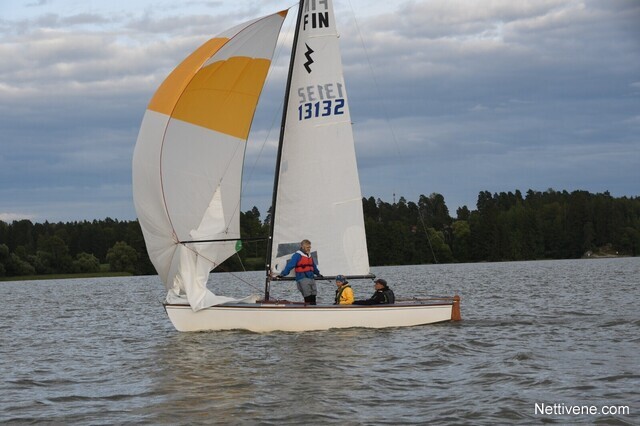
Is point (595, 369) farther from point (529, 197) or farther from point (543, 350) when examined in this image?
point (529, 197)

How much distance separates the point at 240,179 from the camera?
20.5 m

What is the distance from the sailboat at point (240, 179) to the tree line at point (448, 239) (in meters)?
87.3

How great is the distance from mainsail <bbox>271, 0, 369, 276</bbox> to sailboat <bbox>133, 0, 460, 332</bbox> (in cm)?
2

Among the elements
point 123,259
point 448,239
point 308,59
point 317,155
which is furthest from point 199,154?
point 448,239

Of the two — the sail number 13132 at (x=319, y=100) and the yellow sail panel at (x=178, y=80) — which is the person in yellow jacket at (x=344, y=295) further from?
the yellow sail panel at (x=178, y=80)

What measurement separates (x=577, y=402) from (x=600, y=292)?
25144mm

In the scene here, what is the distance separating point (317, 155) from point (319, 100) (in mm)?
1235

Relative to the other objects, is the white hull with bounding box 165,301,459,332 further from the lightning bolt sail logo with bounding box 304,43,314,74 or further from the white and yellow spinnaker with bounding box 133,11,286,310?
the lightning bolt sail logo with bounding box 304,43,314,74

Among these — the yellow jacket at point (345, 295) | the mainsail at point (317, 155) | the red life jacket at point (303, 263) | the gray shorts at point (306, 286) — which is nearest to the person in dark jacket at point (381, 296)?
the yellow jacket at point (345, 295)

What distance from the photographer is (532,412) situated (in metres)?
12.0

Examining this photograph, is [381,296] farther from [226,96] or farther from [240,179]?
[226,96]

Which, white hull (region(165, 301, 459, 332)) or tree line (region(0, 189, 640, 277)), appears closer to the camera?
white hull (region(165, 301, 459, 332))

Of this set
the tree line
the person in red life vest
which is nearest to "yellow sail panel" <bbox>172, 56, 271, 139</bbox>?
the person in red life vest

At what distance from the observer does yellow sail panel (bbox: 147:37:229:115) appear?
1959cm
